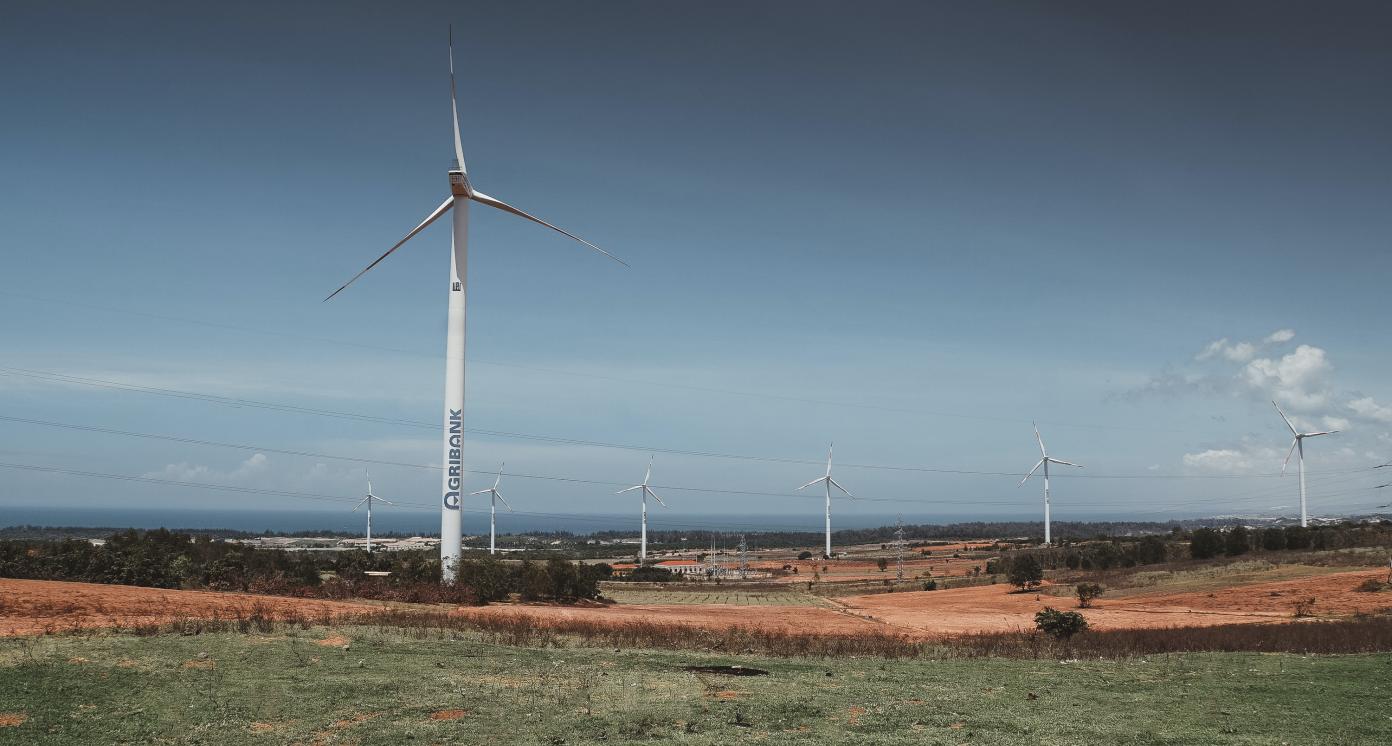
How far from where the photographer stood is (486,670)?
21.4 m

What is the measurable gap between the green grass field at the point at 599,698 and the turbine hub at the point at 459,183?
3553cm

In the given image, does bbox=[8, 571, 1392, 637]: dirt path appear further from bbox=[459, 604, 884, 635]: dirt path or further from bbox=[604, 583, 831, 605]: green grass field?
bbox=[604, 583, 831, 605]: green grass field

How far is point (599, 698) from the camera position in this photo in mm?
18547

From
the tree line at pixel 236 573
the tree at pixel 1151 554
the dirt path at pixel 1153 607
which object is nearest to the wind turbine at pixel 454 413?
the tree line at pixel 236 573

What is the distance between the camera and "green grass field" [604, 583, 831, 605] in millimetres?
73500

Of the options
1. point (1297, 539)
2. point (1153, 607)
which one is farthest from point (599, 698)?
point (1297, 539)

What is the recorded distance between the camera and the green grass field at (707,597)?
7350 centimetres

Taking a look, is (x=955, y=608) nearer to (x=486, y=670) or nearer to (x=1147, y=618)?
(x=1147, y=618)

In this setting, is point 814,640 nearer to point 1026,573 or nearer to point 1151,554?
point 1026,573

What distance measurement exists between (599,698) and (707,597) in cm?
6529

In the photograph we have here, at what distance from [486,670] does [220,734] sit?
23.9 ft

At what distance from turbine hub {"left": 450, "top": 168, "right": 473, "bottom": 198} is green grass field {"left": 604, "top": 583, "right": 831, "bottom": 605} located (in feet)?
104

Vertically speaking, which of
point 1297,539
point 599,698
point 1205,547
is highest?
point 599,698

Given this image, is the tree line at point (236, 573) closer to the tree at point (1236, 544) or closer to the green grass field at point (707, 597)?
the green grass field at point (707, 597)
